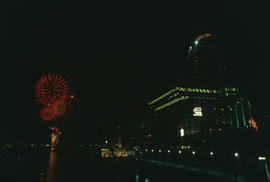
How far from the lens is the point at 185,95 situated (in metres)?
48.6

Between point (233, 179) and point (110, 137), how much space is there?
72.4 ft

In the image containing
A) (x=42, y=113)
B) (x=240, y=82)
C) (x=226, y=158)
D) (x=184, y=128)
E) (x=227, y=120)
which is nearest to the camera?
(x=226, y=158)

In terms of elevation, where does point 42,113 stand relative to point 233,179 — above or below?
above

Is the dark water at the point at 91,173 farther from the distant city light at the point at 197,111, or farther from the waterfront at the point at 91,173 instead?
the distant city light at the point at 197,111

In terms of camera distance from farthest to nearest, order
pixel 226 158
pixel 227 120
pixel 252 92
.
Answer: pixel 227 120, pixel 252 92, pixel 226 158

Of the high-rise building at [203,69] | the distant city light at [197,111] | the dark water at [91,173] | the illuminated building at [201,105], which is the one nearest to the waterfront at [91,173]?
the dark water at [91,173]

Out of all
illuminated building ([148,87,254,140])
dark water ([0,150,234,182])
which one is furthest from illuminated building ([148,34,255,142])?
dark water ([0,150,234,182])

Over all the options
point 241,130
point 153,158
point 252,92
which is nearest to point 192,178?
point 241,130

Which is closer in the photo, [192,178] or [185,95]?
[192,178]

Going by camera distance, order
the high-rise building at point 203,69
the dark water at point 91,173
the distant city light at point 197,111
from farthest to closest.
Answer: the distant city light at point 197,111
the high-rise building at point 203,69
the dark water at point 91,173

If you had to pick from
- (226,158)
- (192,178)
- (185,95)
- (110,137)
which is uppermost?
(185,95)

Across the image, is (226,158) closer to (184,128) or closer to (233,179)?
(233,179)

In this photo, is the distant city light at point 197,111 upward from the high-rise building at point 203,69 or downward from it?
downward

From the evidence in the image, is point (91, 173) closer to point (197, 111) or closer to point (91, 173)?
point (91, 173)
